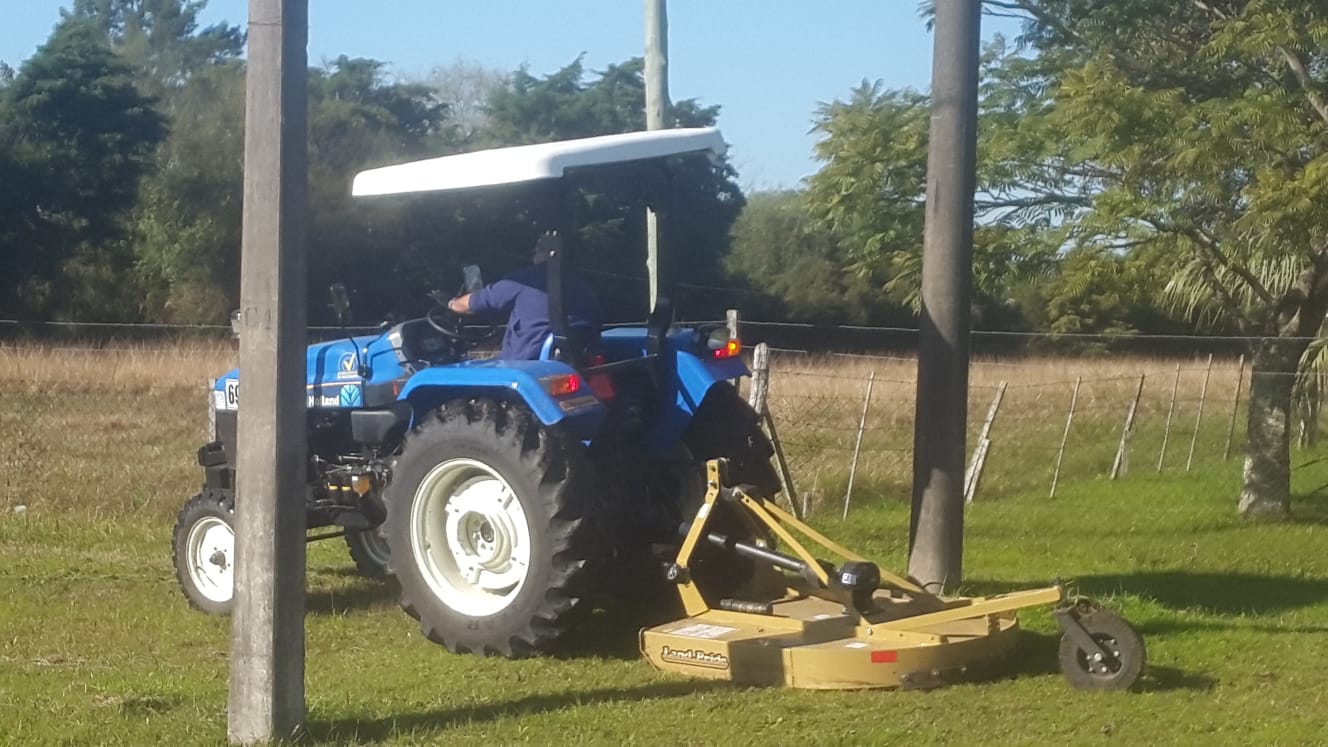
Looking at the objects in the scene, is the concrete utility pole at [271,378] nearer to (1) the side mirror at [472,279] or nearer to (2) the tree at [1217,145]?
(1) the side mirror at [472,279]

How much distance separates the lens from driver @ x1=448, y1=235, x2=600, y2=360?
7621mm

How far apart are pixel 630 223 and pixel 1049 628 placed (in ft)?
10.5

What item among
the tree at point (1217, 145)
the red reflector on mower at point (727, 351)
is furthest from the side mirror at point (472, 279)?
the tree at point (1217, 145)

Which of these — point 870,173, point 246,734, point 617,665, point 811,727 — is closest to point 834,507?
point 870,173

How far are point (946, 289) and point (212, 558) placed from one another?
4.36 m

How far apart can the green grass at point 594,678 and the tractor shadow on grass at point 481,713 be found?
13 millimetres

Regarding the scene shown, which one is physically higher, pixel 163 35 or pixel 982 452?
pixel 163 35

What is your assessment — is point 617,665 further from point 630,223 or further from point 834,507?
point 834,507

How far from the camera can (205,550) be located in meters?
8.80

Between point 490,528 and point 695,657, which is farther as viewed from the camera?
point 490,528

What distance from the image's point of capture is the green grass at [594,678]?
19.5 ft

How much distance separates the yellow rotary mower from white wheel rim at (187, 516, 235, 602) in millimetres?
2861

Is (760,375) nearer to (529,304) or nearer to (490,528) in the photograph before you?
(529,304)

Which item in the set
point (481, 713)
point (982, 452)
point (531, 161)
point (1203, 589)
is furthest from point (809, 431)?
point (481, 713)
